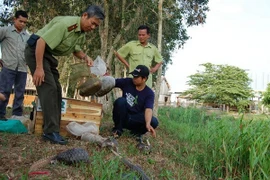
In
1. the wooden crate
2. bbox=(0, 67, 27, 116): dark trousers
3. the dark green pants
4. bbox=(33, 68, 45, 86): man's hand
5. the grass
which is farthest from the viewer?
bbox=(0, 67, 27, 116): dark trousers

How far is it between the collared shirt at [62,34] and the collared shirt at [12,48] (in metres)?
1.38

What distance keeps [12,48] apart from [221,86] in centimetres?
2935

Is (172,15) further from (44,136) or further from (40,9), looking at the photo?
(44,136)

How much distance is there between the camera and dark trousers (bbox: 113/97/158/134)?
3740 mm

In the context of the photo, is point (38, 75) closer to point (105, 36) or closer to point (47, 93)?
point (47, 93)

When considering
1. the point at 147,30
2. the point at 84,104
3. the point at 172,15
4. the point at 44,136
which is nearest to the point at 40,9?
the point at 172,15

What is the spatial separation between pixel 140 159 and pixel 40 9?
6.77m

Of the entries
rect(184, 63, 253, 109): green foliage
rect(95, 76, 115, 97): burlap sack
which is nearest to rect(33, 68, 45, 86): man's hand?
rect(95, 76, 115, 97): burlap sack

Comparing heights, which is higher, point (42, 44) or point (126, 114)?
point (42, 44)

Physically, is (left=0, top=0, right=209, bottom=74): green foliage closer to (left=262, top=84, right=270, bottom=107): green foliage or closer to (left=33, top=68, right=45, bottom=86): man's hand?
(left=33, top=68, right=45, bottom=86): man's hand

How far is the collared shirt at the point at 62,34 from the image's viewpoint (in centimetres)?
302

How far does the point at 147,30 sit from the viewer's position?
4461 mm

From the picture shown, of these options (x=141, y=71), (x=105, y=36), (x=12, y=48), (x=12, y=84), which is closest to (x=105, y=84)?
(x=141, y=71)

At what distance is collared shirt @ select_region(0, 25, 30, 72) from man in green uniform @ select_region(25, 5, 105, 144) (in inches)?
52.3
